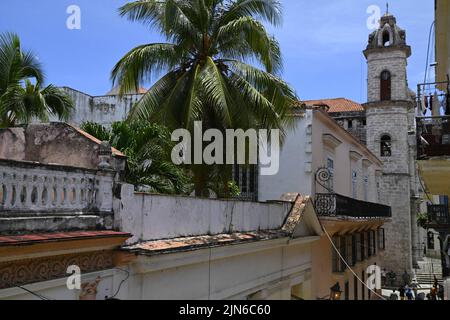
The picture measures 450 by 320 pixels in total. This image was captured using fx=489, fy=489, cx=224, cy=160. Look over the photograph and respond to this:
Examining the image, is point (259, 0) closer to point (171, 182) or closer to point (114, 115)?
point (171, 182)

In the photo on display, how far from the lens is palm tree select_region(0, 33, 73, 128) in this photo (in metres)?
11.2

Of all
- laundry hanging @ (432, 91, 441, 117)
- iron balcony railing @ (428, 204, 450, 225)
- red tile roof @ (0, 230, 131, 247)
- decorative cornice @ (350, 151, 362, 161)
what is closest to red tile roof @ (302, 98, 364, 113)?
decorative cornice @ (350, 151, 362, 161)

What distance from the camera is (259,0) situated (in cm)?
1095

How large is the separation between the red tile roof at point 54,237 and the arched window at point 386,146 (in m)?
32.0

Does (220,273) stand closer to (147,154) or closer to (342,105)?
(147,154)

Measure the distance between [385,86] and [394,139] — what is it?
4.15 m

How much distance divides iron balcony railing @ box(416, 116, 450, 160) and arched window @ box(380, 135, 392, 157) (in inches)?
1057

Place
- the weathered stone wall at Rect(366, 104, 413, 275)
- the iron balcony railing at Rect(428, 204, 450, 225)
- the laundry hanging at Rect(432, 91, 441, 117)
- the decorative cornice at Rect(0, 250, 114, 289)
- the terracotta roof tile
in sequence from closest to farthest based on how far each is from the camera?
1. the decorative cornice at Rect(0, 250, 114, 289)
2. the terracotta roof tile
3. the laundry hanging at Rect(432, 91, 441, 117)
4. the iron balcony railing at Rect(428, 204, 450, 225)
5. the weathered stone wall at Rect(366, 104, 413, 275)

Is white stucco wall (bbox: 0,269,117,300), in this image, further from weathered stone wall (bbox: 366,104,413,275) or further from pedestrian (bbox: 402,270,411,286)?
pedestrian (bbox: 402,270,411,286)

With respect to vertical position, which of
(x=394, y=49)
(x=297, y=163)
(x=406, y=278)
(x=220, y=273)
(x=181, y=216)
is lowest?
(x=406, y=278)

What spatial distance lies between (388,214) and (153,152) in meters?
21.5

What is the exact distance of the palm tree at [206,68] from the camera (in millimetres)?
10109

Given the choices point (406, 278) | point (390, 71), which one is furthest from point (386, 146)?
point (406, 278)

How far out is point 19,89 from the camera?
11602 mm
